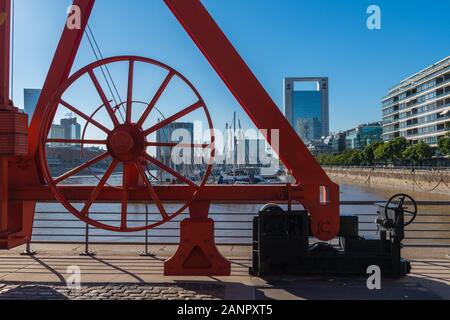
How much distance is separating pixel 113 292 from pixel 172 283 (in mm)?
807

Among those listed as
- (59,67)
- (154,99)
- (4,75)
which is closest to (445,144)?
(154,99)

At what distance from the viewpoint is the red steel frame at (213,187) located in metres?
6.05

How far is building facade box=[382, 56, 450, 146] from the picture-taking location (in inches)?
2982

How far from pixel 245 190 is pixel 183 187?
922 mm

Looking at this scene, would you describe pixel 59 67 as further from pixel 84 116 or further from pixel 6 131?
pixel 6 131

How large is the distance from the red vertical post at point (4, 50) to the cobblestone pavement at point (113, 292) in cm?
248

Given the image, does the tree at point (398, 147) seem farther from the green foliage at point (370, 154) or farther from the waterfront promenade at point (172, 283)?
the waterfront promenade at point (172, 283)

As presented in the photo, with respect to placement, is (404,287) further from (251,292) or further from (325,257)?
(251,292)

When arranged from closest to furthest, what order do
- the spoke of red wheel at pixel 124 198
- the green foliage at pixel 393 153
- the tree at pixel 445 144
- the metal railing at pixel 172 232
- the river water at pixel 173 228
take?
the spoke of red wheel at pixel 124 198 → the metal railing at pixel 172 232 → the river water at pixel 173 228 → the tree at pixel 445 144 → the green foliage at pixel 393 153

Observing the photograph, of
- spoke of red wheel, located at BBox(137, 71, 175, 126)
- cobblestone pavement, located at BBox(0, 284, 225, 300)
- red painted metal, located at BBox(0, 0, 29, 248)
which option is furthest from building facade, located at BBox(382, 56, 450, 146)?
red painted metal, located at BBox(0, 0, 29, 248)

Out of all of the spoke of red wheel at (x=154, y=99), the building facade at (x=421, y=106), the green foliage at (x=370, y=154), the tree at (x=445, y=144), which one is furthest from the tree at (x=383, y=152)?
the spoke of red wheel at (x=154, y=99)

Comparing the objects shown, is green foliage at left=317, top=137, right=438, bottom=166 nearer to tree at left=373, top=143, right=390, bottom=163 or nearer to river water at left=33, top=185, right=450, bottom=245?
tree at left=373, top=143, right=390, bottom=163

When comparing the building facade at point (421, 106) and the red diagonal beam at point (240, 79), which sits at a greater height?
the building facade at point (421, 106)
